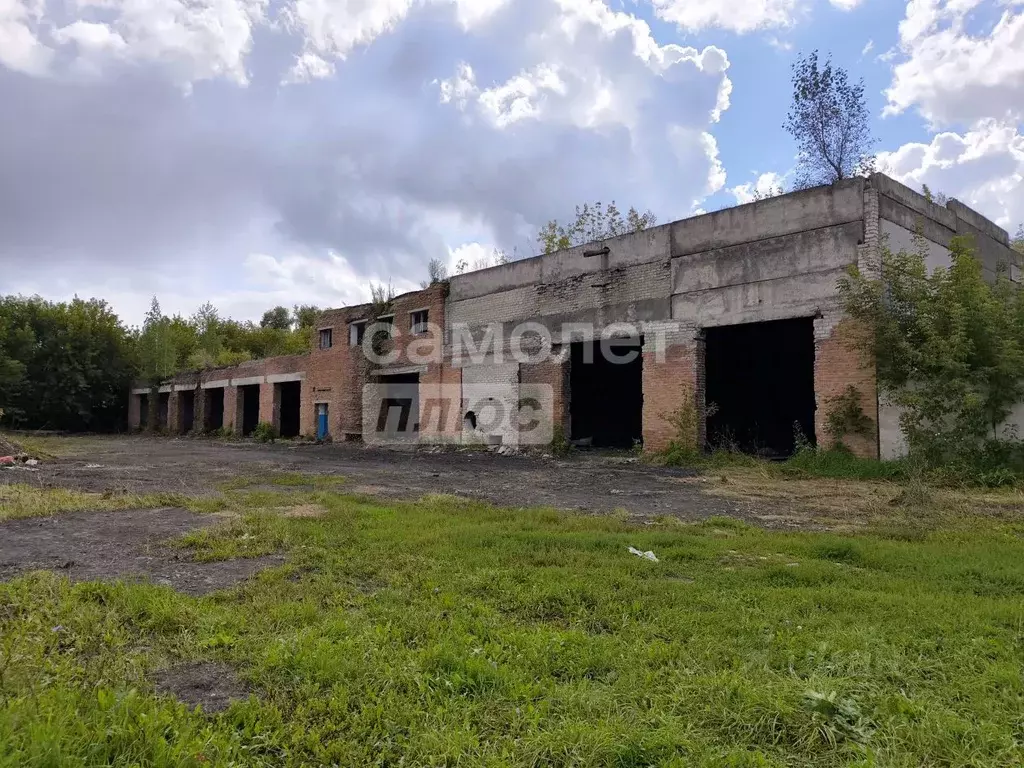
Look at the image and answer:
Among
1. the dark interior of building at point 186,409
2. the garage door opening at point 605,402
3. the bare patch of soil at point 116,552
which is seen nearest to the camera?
the bare patch of soil at point 116,552

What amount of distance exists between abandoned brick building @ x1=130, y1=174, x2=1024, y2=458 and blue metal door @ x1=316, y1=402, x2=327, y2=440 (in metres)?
0.08

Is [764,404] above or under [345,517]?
above

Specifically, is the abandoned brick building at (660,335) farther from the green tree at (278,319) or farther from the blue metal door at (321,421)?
the green tree at (278,319)

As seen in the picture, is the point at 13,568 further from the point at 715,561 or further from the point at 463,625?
the point at 715,561

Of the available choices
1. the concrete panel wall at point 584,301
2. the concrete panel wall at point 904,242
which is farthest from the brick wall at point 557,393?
the concrete panel wall at point 904,242

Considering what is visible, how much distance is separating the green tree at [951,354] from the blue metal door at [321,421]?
60.7 ft

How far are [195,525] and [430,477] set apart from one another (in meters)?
5.81

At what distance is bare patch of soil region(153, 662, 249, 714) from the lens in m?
2.62

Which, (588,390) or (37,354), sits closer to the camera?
(588,390)

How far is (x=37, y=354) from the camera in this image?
3177 cm

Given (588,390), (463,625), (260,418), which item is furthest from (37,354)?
(463,625)

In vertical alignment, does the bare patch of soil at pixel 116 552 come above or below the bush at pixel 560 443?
below

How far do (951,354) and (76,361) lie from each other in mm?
37806

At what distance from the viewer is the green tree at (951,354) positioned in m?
9.79
